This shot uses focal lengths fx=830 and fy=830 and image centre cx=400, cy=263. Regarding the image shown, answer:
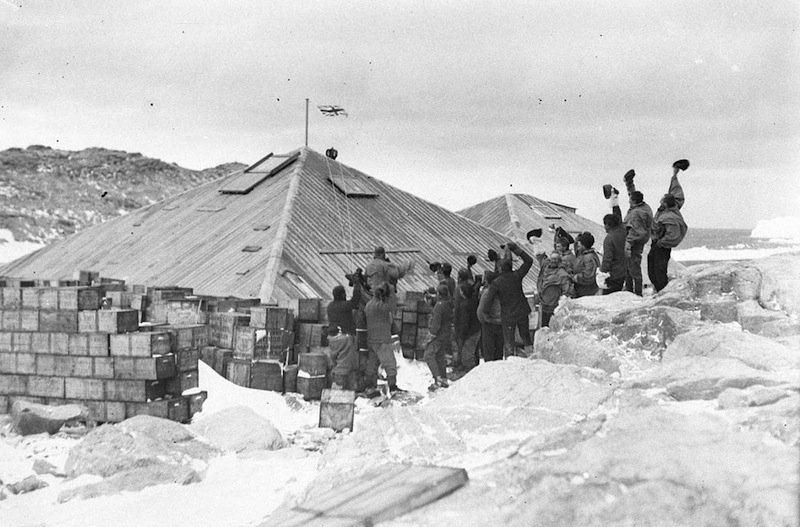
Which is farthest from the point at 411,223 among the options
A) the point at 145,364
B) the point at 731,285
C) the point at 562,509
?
the point at 562,509

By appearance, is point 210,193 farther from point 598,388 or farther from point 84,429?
point 598,388

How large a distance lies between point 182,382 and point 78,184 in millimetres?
58941

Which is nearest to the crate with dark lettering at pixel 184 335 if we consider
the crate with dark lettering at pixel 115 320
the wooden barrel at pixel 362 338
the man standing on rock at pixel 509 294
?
the crate with dark lettering at pixel 115 320

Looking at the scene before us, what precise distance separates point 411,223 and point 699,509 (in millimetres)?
18422

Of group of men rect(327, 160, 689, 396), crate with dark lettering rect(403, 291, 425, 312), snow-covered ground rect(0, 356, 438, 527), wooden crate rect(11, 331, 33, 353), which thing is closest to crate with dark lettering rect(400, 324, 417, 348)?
crate with dark lettering rect(403, 291, 425, 312)

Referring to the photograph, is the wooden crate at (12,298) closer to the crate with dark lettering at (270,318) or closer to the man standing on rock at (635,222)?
the crate with dark lettering at (270,318)

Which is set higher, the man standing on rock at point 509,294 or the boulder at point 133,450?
the man standing on rock at point 509,294

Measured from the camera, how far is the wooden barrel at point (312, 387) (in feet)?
36.9

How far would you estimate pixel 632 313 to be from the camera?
776cm

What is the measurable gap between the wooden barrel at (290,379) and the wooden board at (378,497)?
695 cm

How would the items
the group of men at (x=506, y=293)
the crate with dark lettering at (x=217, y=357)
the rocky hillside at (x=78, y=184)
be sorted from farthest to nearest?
the rocky hillside at (x=78, y=184)
the crate with dark lettering at (x=217, y=357)
the group of men at (x=506, y=293)

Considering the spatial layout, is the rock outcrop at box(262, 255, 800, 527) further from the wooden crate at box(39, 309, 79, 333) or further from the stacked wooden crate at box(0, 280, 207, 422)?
the wooden crate at box(39, 309, 79, 333)

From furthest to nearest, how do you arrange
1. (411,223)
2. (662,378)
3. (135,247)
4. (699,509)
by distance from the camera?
(411,223), (135,247), (662,378), (699,509)

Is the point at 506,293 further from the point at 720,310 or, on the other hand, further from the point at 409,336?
the point at 720,310
